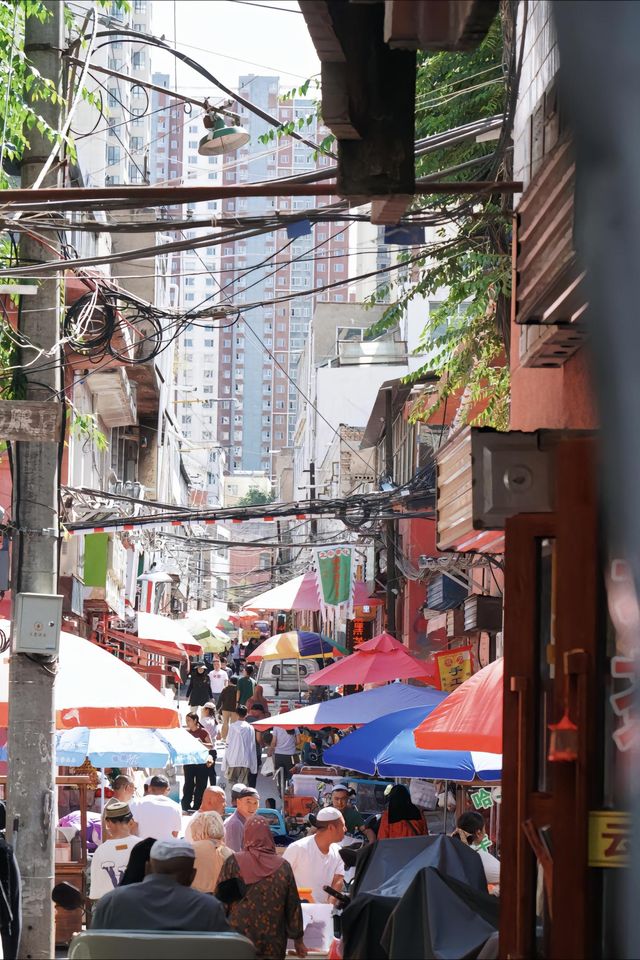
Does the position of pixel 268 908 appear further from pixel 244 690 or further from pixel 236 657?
pixel 236 657

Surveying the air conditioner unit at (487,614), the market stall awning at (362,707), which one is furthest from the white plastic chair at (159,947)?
the air conditioner unit at (487,614)

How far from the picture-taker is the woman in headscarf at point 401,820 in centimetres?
997

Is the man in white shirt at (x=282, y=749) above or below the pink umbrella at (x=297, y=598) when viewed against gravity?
below

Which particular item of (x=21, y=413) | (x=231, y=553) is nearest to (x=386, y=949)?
(x=21, y=413)

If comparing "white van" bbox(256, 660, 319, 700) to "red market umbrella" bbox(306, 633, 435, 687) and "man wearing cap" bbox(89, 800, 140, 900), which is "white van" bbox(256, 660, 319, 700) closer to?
"red market umbrella" bbox(306, 633, 435, 687)

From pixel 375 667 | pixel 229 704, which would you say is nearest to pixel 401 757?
pixel 375 667

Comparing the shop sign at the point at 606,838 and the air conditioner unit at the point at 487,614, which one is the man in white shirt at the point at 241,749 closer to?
the air conditioner unit at the point at 487,614

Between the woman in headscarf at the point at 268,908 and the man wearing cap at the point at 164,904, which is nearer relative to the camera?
the man wearing cap at the point at 164,904

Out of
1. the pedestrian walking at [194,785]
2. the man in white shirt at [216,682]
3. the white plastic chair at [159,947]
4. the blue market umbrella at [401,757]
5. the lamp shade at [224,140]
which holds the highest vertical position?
the lamp shade at [224,140]

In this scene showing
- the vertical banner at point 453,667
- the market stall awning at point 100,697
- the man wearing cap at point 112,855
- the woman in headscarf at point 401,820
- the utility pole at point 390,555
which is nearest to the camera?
the woman in headscarf at point 401,820

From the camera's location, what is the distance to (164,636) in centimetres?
2703

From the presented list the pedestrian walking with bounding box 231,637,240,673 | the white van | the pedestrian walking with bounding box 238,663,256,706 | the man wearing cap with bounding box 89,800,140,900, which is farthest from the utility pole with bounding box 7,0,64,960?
the pedestrian walking with bounding box 231,637,240,673

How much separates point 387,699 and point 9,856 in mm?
7267

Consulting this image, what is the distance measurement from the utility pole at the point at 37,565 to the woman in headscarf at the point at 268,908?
166cm
